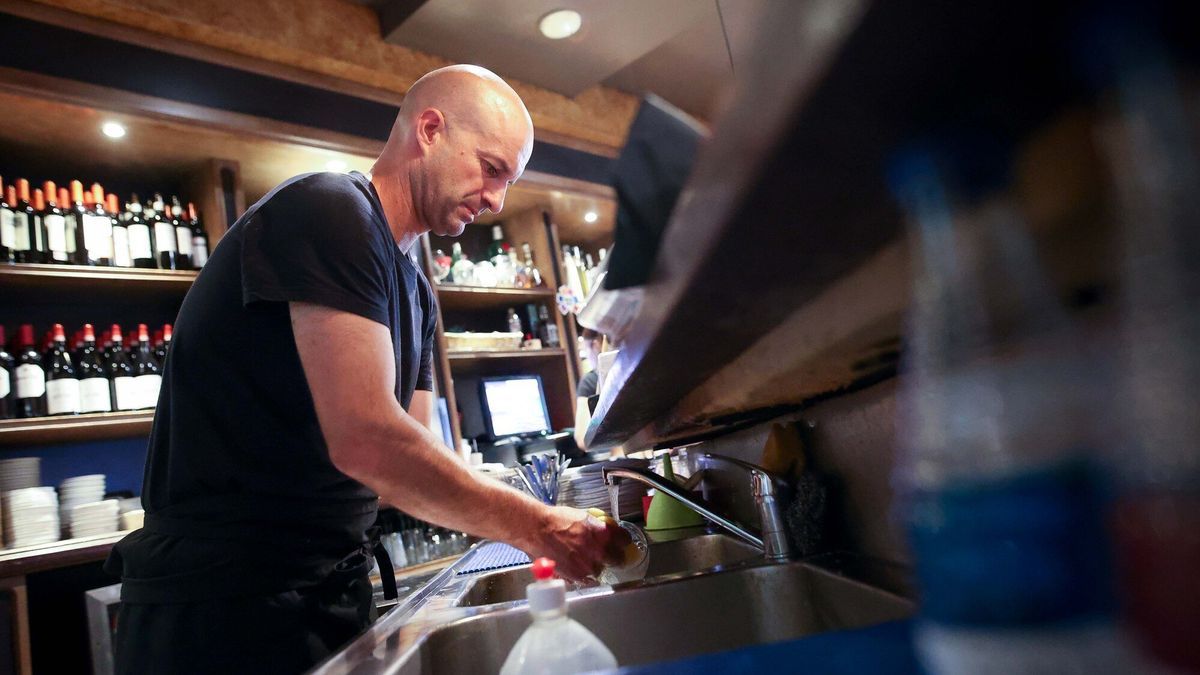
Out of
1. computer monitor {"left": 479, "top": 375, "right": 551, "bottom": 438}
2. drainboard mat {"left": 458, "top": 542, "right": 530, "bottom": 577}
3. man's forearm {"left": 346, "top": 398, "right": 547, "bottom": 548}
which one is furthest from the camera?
computer monitor {"left": 479, "top": 375, "right": 551, "bottom": 438}

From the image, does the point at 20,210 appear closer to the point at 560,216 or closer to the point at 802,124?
the point at 560,216

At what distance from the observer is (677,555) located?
1323 mm

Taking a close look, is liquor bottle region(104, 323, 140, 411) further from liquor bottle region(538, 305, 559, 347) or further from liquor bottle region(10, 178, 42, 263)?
liquor bottle region(538, 305, 559, 347)

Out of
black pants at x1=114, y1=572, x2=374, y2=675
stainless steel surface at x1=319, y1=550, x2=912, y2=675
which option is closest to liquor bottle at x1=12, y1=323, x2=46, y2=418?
black pants at x1=114, y1=572, x2=374, y2=675

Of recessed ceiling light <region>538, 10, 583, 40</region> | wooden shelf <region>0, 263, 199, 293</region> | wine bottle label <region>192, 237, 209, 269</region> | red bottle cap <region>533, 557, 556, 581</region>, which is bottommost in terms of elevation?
red bottle cap <region>533, 557, 556, 581</region>

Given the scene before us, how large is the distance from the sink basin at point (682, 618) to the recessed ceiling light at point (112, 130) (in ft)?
7.29

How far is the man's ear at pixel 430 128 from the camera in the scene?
1.43m

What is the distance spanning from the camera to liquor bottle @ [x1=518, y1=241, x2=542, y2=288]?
3.61 m

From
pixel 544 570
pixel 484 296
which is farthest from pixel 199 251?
pixel 544 570

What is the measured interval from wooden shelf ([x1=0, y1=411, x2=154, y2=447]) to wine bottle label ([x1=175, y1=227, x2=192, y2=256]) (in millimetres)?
561

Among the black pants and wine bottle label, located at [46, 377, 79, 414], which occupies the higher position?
wine bottle label, located at [46, 377, 79, 414]

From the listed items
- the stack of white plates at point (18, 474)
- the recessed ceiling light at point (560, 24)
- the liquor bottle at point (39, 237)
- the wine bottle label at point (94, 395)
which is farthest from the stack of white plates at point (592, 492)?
the recessed ceiling light at point (560, 24)

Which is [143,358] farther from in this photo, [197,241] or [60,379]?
[197,241]

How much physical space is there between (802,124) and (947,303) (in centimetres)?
10
